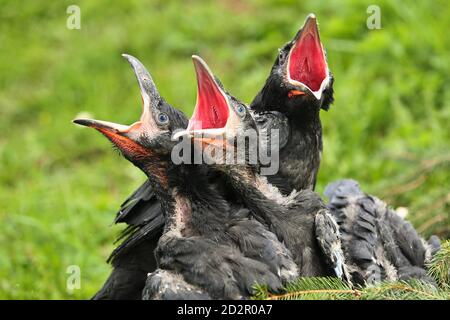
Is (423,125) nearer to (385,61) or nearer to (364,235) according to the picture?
(385,61)

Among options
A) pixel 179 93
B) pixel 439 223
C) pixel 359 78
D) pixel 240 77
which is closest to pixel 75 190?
pixel 179 93

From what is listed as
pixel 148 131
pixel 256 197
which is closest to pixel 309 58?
pixel 256 197

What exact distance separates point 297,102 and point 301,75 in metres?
0.16

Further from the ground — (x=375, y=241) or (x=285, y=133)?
(x=285, y=133)

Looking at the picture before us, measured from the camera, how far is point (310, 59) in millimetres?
3738

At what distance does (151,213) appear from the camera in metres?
3.71

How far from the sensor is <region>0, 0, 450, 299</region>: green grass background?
17.3ft

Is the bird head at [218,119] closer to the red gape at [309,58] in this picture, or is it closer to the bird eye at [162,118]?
the bird eye at [162,118]

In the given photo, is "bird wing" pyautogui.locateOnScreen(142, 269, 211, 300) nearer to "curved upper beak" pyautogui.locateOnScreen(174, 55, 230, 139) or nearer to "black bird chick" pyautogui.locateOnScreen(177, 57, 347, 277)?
"black bird chick" pyautogui.locateOnScreen(177, 57, 347, 277)

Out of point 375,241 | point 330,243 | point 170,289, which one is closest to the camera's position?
point 170,289

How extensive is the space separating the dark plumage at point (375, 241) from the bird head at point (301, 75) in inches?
21.2

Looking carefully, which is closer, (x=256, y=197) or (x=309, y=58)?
(x=256, y=197)

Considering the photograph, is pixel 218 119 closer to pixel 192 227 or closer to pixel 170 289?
pixel 192 227
